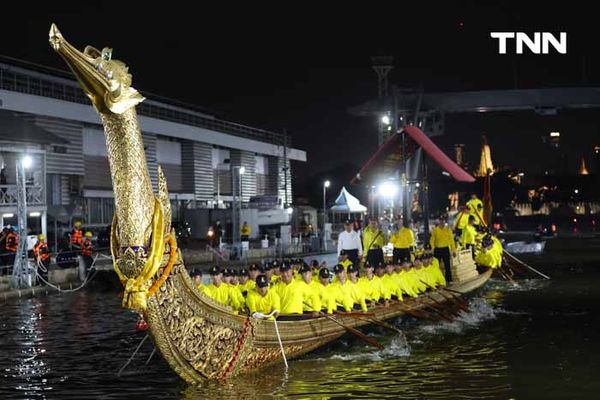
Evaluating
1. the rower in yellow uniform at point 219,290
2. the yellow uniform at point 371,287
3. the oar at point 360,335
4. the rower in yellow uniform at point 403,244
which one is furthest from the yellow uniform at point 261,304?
the rower in yellow uniform at point 403,244

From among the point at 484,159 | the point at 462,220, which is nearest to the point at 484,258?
the point at 462,220

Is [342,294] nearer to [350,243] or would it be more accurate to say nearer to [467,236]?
[350,243]

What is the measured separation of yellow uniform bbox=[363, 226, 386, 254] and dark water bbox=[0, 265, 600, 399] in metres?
2.64

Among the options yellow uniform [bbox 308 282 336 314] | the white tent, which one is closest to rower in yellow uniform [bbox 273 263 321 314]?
Answer: yellow uniform [bbox 308 282 336 314]

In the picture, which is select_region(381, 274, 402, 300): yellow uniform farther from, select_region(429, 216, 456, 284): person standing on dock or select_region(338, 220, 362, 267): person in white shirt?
select_region(429, 216, 456, 284): person standing on dock

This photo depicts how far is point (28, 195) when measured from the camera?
25641 millimetres

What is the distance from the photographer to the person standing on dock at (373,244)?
771 inches

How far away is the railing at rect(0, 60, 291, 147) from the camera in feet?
104

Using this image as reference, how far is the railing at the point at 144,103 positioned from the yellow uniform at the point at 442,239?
17.8 m

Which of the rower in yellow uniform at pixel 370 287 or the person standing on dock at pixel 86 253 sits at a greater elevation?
the person standing on dock at pixel 86 253

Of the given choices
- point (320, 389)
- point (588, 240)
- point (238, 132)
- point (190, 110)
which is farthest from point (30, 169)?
point (588, 240)

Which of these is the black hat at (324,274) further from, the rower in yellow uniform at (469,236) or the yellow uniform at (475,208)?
the yellow uniform at (475,208)

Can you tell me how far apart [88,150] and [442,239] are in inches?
833

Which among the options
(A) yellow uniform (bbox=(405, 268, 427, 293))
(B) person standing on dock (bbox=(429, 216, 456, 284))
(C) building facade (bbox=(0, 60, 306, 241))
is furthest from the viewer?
(C) building facade (bbox=(0, 60, 306, 241))
